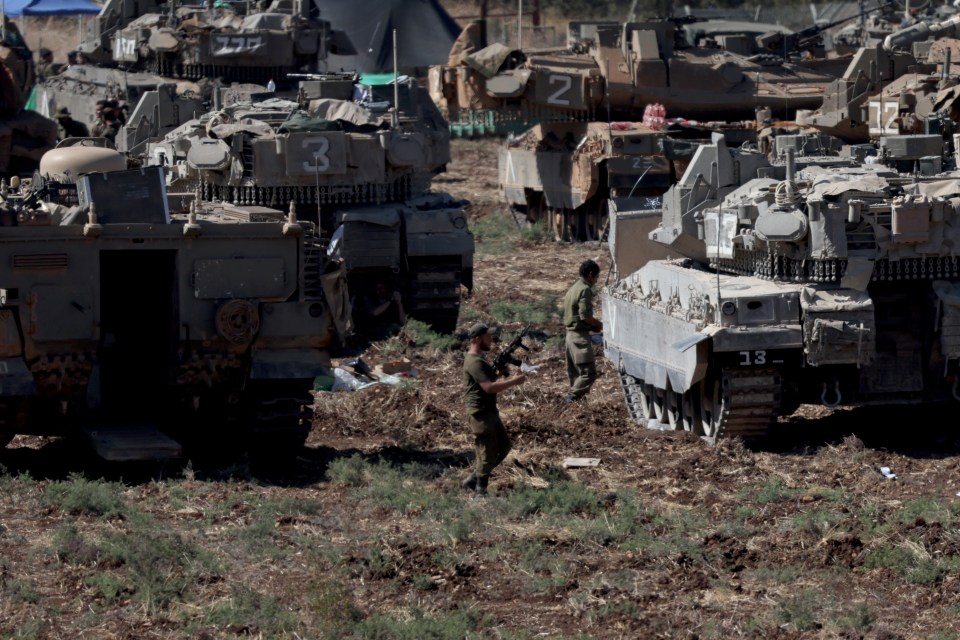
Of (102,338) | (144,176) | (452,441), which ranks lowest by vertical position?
(452,441)

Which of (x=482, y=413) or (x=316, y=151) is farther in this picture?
(x=316, y=151)

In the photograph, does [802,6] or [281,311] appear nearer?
[281,311]

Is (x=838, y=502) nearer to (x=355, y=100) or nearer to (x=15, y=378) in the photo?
(x=15, y=378)

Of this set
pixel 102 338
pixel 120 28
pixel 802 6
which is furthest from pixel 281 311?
pixel 802 6

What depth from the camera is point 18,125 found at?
2530 centimetres

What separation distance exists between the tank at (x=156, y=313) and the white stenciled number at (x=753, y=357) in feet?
9.10

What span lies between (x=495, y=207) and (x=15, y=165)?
9044mm

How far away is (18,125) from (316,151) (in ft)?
26.7

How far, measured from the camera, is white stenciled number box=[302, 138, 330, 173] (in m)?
18.5

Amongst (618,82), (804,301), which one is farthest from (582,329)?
(618,82)

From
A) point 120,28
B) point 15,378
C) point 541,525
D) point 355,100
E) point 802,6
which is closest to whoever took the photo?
point 541,525

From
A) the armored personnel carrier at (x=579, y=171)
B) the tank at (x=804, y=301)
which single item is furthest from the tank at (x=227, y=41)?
the tank at (x=804, y=301)

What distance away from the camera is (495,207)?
1249 inches

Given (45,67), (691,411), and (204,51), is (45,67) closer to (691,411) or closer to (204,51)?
(204,51)
